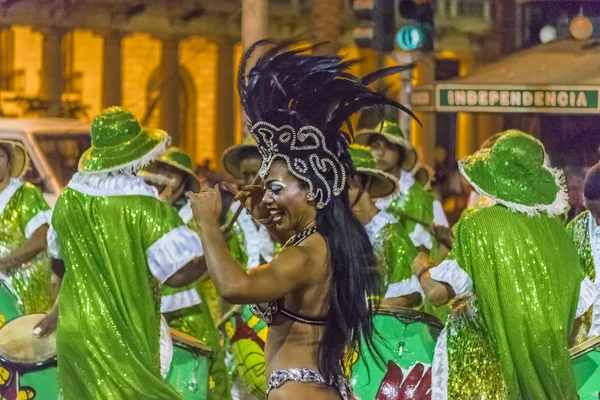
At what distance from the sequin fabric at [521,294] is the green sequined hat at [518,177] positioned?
71mm

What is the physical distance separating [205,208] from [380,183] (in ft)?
14.9

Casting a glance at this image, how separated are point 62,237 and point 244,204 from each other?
2140 mm

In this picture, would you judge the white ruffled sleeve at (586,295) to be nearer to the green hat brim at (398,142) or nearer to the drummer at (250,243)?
the drummer at (250,243)

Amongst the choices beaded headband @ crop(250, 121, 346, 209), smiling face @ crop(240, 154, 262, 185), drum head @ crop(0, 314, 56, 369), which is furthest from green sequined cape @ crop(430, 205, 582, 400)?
smiling face @ crop(240, 154, 262, 185)

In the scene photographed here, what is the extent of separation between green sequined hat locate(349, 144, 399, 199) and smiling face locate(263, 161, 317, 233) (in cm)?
388

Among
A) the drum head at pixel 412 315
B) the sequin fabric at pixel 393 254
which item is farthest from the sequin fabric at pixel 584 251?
the sequin fabric at pixel 393 254

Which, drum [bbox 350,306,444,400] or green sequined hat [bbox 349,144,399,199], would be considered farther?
green sequined hat [bbox 349,144,399,199]

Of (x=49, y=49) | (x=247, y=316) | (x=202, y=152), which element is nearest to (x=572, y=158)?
(x=247, y=316)

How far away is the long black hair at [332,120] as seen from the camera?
17.5 ft

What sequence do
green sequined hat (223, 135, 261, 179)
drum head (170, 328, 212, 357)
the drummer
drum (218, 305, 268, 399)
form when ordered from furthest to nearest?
green sequined hat (223, 135, 261, 179)
the drummer
drum (218, 305, 268, 399)
drum head (170, 328, 212, 357)

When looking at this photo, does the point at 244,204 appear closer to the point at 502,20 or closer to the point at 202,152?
the point at 502,20

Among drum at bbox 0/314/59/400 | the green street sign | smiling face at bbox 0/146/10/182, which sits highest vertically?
the green street sign

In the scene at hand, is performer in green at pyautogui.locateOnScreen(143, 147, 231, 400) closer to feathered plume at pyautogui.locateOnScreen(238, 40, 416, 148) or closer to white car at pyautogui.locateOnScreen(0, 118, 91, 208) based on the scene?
feathered plume at pyautogui.locateOnScreen(238, 40, 416, 148)

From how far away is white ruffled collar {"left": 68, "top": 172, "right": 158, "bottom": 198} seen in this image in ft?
24.2
